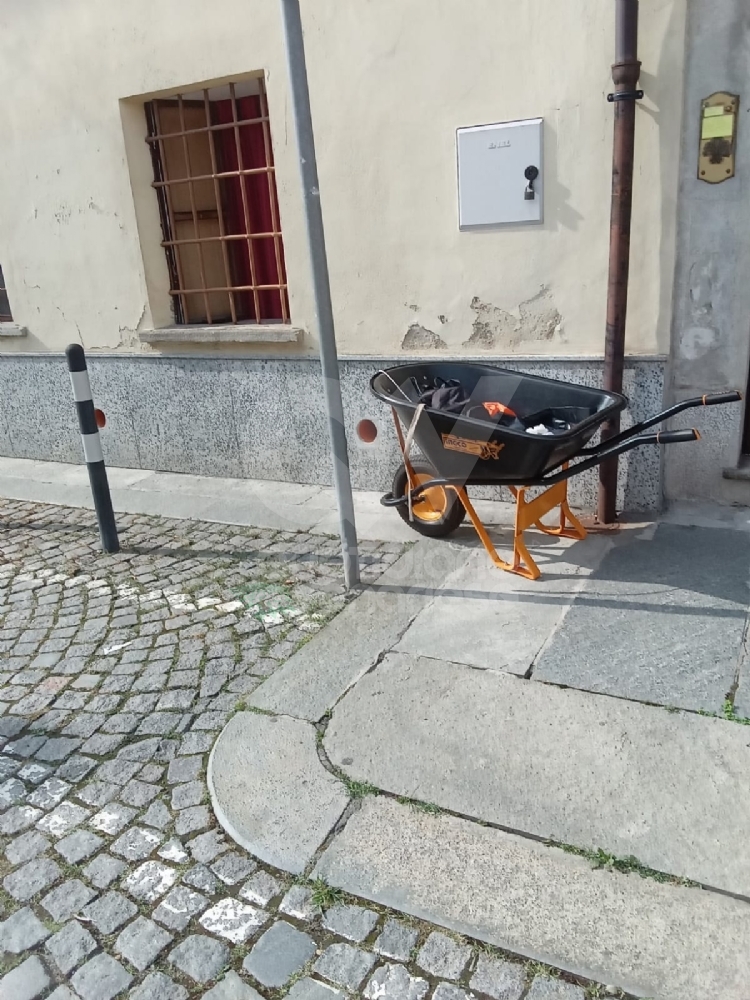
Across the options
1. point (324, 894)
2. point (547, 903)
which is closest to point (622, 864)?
point (547, 903)

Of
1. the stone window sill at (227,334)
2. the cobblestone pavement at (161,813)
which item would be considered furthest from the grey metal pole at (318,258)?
the stone window sill at (227,334)

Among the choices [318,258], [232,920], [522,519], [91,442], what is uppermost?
[318,258]

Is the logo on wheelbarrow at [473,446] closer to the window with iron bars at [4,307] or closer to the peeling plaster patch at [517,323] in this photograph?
the peeling plaster patch at [517,323]

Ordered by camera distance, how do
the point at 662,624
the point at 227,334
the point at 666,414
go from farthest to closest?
the point at 227,334, the point at 666,414, the point at 662,624

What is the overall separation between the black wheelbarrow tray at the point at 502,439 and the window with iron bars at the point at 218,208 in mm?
2002

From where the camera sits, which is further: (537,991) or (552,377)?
(552,377)

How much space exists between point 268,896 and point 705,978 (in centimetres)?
121

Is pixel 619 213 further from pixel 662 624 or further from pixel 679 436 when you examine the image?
pixel 662 624

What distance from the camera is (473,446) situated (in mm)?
3855

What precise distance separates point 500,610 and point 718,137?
8.65ft

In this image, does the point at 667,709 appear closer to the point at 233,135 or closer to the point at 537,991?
the point at 537,991

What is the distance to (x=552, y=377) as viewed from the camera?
4812 millimetres

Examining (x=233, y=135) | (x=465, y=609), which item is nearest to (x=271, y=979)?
(x=465, y=609)

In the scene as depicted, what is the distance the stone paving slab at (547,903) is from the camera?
79.7 inches
